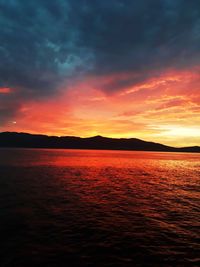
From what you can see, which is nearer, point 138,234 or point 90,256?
point 90,256

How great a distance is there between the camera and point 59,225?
778 inches

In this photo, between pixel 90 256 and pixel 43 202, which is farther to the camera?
pixel 43 202

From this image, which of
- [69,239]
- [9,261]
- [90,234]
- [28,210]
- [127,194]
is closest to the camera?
[9,261]

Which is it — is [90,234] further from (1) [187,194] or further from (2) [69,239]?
(1) [187,194]

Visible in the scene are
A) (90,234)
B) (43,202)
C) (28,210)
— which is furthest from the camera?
(43,202)

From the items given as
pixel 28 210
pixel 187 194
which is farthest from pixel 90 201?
pixel 187 194

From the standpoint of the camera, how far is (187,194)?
120 feet

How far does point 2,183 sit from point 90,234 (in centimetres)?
2917

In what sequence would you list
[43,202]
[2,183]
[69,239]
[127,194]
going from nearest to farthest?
[69,239] → [43,202] → [127,194] → [2,183]

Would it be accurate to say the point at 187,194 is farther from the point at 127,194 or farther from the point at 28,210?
the point at 28,210

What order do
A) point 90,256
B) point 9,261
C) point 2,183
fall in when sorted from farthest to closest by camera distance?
point 2,183
point 90,256
point 9,261

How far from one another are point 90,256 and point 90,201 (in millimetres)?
14726

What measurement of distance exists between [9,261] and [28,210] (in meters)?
11.0

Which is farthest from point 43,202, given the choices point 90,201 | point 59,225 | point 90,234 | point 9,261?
point 9,261
